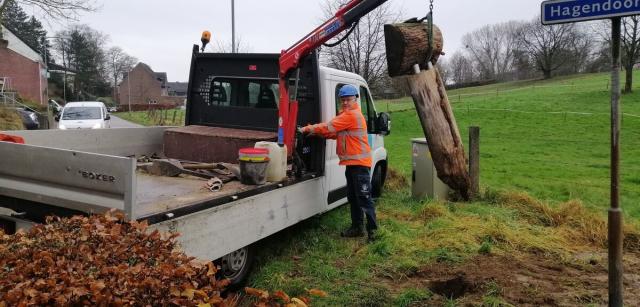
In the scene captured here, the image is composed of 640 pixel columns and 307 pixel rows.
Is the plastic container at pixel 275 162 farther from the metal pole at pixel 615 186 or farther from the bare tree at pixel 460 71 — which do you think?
the bare tree at pixel 460 71

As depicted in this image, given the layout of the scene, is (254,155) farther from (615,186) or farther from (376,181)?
(376,181)

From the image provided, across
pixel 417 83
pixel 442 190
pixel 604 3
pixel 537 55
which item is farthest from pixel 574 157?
pixel 537 55

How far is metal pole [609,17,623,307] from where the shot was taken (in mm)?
3582

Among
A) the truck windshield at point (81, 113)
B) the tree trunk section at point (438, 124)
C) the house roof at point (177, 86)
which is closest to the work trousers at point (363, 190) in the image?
the tree trunk section at point (438, 124)

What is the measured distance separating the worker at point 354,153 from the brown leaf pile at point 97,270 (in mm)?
3538

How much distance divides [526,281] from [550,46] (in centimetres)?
6870

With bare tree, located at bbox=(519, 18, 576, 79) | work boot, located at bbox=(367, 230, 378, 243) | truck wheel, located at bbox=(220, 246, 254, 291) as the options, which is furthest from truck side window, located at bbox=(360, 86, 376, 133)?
bare tree, located at bbox=(519, 18, 576, 79)

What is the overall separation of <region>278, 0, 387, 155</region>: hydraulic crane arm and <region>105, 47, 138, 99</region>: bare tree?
83.2 metres

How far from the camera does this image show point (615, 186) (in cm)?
369

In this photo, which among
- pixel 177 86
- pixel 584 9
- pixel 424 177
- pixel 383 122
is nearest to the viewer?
pixel 584 9

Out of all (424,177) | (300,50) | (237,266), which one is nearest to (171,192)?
(237,266)

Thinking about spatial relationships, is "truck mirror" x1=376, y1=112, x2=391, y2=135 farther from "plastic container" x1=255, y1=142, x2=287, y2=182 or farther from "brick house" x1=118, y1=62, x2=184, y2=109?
"brick house" x1=118, y1=62, x2=184, y2=109

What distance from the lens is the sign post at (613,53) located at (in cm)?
347

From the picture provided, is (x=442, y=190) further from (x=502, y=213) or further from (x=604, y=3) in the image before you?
(x=604, y=3)
